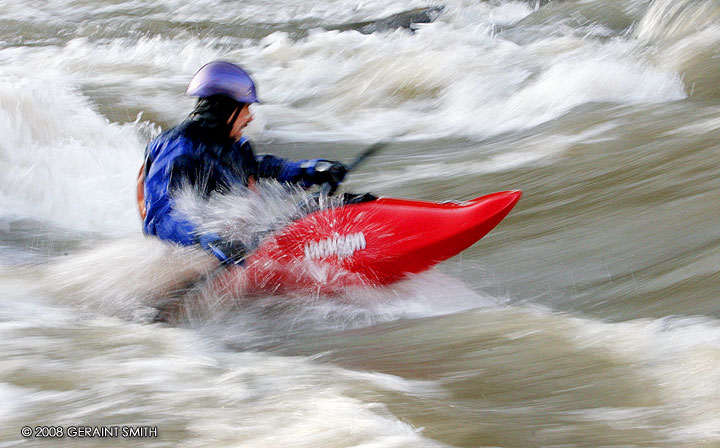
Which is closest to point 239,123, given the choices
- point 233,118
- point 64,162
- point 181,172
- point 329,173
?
point 233,118

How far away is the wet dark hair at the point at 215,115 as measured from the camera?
11.9 ft

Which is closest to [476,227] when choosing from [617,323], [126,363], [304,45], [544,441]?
[617,323]

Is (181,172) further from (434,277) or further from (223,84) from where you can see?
(434,277)

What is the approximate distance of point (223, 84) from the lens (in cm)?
362

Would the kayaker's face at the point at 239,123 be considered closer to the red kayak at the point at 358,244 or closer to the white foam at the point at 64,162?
the red kayak at the point at 358,244

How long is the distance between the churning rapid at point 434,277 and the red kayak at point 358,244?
0.10 m

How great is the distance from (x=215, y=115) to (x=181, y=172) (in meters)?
0.30

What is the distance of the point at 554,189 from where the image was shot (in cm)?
506

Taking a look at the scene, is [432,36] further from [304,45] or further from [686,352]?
[686,352]

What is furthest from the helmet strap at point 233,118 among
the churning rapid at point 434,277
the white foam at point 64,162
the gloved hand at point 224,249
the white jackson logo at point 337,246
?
the white foam at point 64,162

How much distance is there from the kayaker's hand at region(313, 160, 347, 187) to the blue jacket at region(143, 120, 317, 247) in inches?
14.4

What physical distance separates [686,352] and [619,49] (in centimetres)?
568

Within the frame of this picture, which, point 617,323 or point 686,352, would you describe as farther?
point 617,323

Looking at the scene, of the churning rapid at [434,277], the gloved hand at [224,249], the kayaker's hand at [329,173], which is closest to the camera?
the churning rapid at [434,277]
